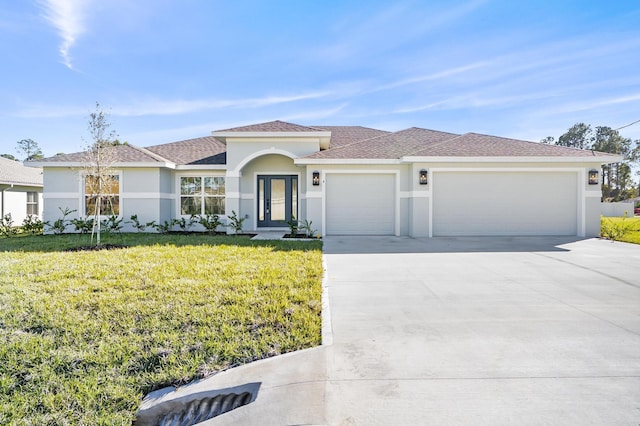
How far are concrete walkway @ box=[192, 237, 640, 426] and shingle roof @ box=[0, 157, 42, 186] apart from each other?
18.3 meters

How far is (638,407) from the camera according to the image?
2346 millimetres

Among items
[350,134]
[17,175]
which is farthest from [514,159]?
[17,175]

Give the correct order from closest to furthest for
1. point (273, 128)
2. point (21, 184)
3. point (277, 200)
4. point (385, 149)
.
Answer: point (273, 128) < point (385, 149) < point (277, 200) < point (21, 184)

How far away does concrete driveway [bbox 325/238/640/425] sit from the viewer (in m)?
2.36

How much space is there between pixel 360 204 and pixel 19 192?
1738 centimetres

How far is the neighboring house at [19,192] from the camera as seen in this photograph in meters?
16.4

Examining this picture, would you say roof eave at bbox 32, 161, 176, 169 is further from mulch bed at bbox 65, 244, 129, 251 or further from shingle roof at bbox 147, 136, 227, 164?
mulch bed at bbox 65, 244, 129, 251

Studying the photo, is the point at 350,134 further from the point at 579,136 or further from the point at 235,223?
the point at 579,136

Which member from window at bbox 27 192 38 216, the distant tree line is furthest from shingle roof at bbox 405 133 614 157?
the distant tree line

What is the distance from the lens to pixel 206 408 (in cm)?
268

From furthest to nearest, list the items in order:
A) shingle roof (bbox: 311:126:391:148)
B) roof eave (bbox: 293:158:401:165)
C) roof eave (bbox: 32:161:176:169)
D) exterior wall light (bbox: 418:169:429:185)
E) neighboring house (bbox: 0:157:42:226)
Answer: shingle roof (bbox: 311:126:391:148), neighboring house (bbox: 0:157:42:226), roof eave (bbox: 32:161:176:169), roof eave (bbox: 293:158:401:165), exterior wall light (bbox: 418:169:429:185)

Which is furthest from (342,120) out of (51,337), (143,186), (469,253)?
(51,337)

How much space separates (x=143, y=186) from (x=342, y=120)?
39.5 ft

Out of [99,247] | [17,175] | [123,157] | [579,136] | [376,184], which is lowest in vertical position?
[99,247]
